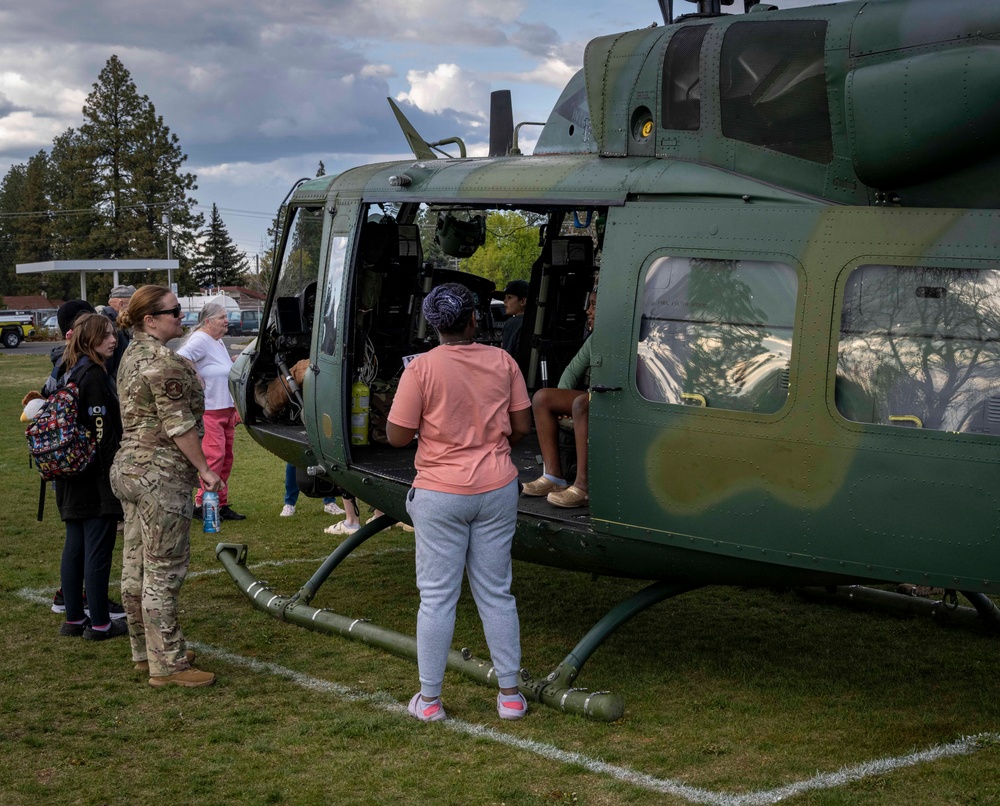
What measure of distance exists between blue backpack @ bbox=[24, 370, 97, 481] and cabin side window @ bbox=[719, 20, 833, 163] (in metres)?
4.05

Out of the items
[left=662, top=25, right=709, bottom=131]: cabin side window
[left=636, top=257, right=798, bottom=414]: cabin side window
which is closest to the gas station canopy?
[left=662, top=25, right=709, bottom=131]: cabin side window

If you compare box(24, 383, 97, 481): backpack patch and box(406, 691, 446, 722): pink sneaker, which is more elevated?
box(24, 383, 97, 481): backpack patch

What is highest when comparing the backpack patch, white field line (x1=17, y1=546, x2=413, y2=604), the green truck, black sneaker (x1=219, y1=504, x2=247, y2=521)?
the backpack patch

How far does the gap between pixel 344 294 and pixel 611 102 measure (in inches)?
79.9

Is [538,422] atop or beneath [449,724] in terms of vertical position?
atop

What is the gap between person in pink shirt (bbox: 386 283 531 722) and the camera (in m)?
5.30

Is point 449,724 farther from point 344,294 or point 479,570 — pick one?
point 344,294

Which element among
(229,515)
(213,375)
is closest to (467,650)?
(213,375)

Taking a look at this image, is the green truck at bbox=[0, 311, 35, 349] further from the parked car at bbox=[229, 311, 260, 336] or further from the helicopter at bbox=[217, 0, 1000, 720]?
the helicopter at bbox=[217, 0, 1000, 720]

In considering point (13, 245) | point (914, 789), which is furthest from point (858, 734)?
point (13, 245)

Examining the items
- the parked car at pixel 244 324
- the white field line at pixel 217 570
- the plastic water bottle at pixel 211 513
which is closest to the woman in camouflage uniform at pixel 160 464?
the white field line at pixel 217 570

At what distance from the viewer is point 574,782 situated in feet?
15.8

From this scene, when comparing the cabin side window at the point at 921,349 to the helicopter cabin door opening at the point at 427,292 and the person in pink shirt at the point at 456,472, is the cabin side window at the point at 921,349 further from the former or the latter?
the helicopter cabin door opening at the point at 427,292

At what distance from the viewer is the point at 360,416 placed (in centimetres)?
752
